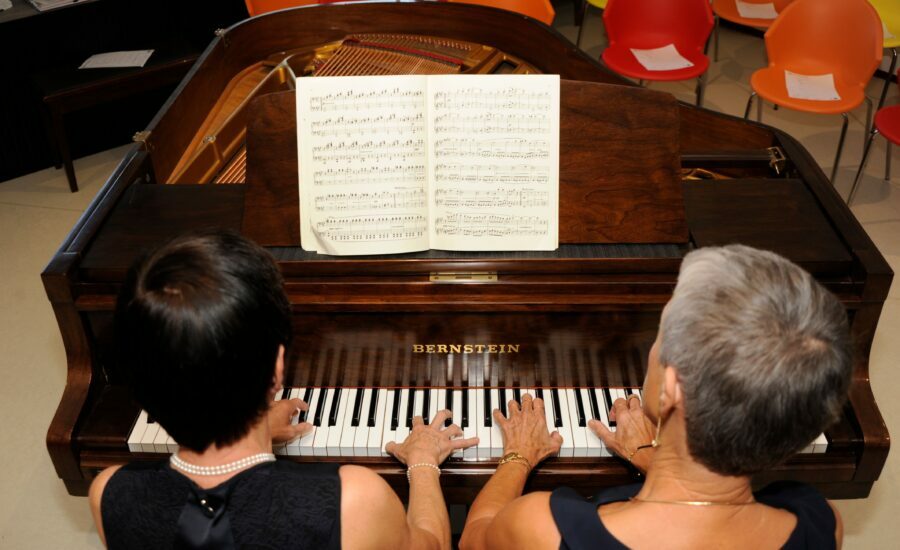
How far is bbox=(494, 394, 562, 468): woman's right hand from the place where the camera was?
2.33 meters

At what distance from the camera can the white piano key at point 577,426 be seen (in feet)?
7.80

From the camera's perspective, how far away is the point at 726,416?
148cm

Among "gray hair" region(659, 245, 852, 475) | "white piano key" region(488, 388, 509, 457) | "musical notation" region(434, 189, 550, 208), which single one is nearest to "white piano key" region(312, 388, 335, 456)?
"white piano key" region(488, 388, 509, 457)

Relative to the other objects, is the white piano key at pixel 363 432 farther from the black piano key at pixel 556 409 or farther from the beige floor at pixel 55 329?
the beige floor at pixel 55 329

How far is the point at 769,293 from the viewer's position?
146 centimetres

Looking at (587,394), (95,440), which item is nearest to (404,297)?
(587,394)

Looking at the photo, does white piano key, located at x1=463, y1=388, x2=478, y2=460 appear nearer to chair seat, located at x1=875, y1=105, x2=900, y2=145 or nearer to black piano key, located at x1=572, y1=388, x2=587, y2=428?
black piano key, located at x1=572, y1=388, x2=587, y2=428

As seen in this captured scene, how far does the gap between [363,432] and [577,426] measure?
609 mm

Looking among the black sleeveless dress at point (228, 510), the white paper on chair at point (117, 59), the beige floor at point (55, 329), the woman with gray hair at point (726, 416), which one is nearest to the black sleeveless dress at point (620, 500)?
the woman with gray hair at point (726, 416)

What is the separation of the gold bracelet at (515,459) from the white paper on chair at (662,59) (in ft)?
11.1

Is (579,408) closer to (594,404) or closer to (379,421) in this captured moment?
(594,404)

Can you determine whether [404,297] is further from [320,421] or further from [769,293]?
[769,293]

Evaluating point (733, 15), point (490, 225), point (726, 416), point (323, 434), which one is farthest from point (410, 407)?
point (733, 15)

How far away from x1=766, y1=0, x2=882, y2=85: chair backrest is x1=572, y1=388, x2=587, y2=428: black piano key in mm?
3309
